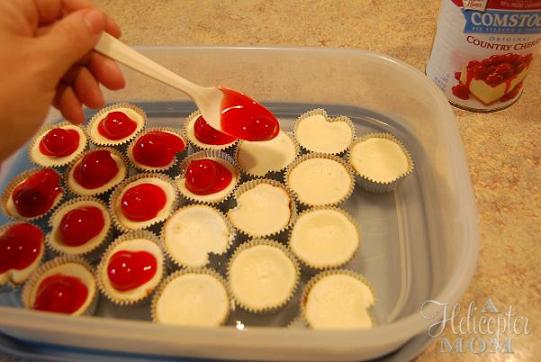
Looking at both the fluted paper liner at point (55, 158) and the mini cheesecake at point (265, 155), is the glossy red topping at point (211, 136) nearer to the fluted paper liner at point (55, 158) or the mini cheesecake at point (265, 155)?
the mini cheesecake at point (265, 155)

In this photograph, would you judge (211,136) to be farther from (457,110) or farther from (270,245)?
(457,110)

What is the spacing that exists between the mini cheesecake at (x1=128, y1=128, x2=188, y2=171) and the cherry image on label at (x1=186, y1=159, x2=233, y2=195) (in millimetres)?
78

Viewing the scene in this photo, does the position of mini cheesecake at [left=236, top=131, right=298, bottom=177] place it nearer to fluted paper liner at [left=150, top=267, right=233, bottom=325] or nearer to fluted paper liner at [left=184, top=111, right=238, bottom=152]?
fluted paper liner at [left=184, top=111, right=238, bottom=152]

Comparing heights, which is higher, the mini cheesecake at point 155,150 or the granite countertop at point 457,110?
the granite countertop at point 457,110

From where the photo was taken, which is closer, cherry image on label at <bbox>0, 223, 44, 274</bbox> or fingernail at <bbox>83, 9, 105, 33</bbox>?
fingernail at <bbox>83, 9, 105, 33</bbox>

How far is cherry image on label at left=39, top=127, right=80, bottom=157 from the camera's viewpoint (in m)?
1.23

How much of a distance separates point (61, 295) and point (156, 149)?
0.41 m

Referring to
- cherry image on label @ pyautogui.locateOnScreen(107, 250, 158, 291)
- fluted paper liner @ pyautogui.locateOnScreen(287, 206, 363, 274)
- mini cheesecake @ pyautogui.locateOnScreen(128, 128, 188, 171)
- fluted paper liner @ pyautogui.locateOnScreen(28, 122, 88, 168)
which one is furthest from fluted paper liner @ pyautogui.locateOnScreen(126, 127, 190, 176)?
fluted paper liner @ pyautogui.locateOnScreen(287, 206, 363, 274)

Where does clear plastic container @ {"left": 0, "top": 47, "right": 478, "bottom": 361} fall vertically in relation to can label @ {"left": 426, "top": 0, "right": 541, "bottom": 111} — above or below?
below

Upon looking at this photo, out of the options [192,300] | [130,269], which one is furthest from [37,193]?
[192,300]

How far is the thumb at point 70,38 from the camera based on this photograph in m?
0.76

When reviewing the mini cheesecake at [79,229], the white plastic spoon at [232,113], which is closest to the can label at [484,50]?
the white plastic spoon at [232,113]

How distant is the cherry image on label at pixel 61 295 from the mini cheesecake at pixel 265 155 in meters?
0.45

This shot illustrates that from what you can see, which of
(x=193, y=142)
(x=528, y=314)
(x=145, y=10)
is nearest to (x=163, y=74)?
(x=193, y=142)
